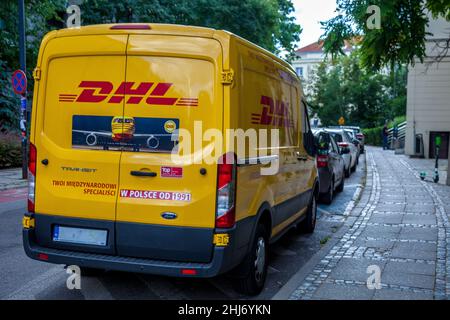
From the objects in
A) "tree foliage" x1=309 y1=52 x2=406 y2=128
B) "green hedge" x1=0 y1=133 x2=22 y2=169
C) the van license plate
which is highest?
"tree foliage" x1=309 y1=52 x2=406 y2=128

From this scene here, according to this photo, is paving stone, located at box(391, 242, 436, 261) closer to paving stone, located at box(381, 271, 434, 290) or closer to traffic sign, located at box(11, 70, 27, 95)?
paving stone, located at box(381, 271, 434, 290)

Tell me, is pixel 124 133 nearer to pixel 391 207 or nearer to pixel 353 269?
pixel 353 269

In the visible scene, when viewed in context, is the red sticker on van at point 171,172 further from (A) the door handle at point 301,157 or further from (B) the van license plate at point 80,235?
(A) the door handle at point 301,157

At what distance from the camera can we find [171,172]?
4516 millimetres

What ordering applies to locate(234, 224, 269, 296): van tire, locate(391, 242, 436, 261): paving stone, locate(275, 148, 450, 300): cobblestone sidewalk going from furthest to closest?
1. locate(391, 242, 436, 261): paving stone
2. locate(275, 148, 450, 300): cobblestone sidewalk
3. locate(234, 224, 269, 296): van tire

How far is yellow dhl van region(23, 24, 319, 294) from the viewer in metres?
4.48

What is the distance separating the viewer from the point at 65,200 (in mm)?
4797

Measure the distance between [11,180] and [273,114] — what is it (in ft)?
35.6

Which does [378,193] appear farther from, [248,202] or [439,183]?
[248,202]

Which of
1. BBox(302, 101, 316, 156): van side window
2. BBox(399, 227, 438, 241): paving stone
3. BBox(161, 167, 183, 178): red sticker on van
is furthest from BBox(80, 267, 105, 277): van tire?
BBox(399, 227, 438, 241): paving stone

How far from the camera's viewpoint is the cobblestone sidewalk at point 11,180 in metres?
13.6

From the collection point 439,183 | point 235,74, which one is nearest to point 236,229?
point 235,74

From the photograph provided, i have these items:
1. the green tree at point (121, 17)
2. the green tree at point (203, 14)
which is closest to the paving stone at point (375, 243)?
the green tree at point (121, 17)

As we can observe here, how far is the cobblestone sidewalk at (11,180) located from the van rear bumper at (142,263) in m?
9.32
